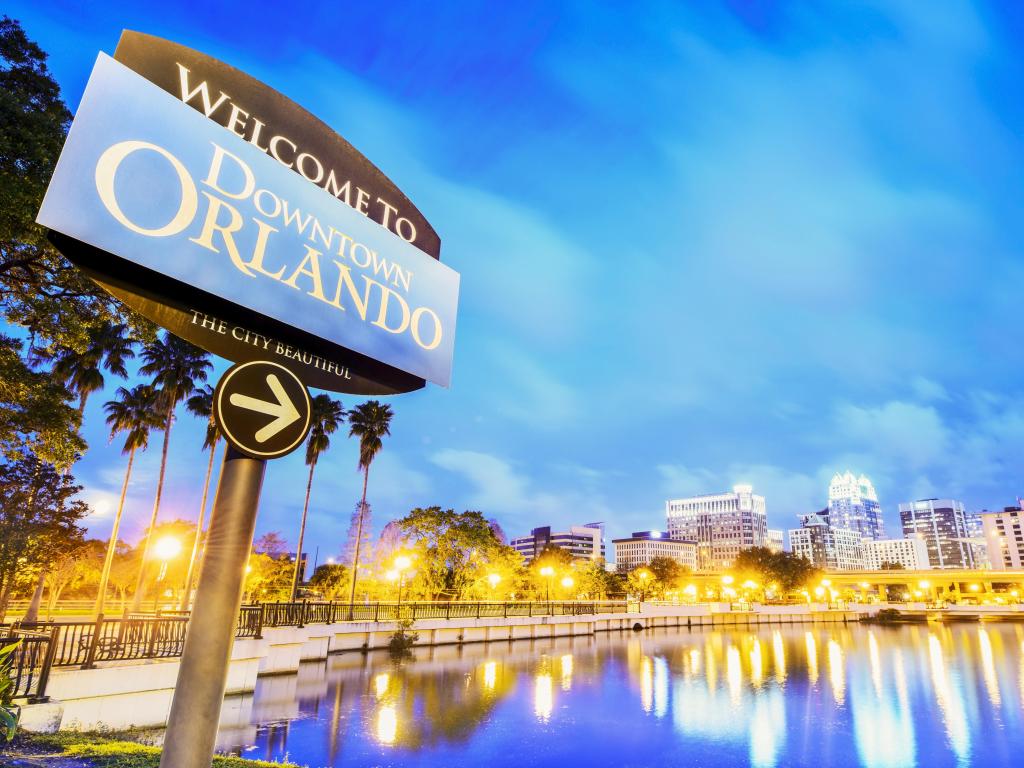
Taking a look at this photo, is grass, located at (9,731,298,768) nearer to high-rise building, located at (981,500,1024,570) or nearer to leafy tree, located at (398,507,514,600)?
leafy tree, located at (398,507,514,600)

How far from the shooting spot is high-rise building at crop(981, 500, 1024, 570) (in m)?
186

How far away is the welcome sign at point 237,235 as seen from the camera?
269 centimetres

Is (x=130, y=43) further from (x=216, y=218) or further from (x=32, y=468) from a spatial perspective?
(x=32, y=468)

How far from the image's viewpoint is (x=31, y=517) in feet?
79.8

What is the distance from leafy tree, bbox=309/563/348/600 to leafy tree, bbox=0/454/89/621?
81.1ft

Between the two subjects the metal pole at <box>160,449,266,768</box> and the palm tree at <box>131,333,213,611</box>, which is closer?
the metal pole at <box>160,449,266,768</box>

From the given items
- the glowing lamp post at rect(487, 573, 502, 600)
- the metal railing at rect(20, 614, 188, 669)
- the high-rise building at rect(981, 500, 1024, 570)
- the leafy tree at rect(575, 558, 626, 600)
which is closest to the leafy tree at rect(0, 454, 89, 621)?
the metal railing at rect(20, 614, 188, 669)

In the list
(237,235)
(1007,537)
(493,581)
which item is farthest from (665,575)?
(1007,537)

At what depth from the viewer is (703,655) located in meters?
37.8

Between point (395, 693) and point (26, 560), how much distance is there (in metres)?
15.7

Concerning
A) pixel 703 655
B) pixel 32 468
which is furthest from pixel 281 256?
pixel 703 655

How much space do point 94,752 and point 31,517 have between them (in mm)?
21603

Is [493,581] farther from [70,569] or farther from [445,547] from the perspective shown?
[70,569]

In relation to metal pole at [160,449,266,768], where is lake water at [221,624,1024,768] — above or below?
below
